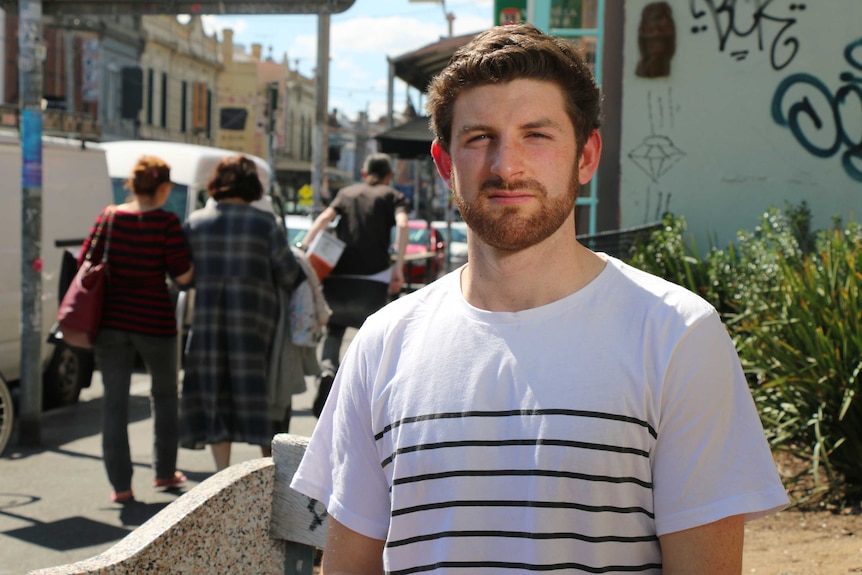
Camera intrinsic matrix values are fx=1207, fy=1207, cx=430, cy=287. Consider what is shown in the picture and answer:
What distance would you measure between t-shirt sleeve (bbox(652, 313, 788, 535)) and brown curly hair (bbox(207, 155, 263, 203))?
4.92 meters

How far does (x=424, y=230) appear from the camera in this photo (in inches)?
1139

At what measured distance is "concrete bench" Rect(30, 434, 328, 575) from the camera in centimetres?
263

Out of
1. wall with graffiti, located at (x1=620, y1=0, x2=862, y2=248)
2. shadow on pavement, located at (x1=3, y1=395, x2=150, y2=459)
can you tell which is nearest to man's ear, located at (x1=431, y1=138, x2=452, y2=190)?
shadow on pavement, located at (x1=3, y1=395, x2=150, y2=459)

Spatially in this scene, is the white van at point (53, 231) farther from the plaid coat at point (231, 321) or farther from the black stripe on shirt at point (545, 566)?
the black stripe on shirt at point (545, 566)

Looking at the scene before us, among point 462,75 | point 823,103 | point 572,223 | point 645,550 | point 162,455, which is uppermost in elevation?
point 823,103

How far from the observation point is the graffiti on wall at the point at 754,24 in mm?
8664

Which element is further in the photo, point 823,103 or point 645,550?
point 823,103

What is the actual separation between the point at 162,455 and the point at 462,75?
5199 mm

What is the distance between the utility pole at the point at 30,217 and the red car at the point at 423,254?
9.70m

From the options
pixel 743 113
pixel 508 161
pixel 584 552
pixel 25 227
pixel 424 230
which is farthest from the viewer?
pixel 424 230

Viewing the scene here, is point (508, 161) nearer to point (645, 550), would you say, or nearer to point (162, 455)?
point (645, 550)

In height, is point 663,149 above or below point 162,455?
above

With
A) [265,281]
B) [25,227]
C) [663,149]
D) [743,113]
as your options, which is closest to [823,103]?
[743,113]

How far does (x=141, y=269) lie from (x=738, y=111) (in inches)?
184
